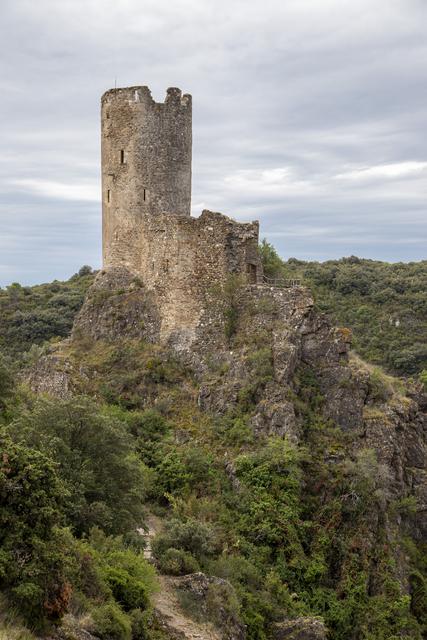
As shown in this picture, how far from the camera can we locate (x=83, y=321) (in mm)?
27000

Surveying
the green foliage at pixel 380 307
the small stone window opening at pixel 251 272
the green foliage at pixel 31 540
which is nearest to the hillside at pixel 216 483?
the green foliage at pixel 31 540

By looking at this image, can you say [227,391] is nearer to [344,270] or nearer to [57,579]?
[57,579]

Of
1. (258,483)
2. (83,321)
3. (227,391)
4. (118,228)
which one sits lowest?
(258,483)

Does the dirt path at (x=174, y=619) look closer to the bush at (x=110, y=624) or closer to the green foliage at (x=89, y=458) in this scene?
the green foliage at (x=89, y=458)

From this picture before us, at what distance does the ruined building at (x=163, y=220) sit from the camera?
24406 millimetres

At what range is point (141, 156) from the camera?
25.9 m

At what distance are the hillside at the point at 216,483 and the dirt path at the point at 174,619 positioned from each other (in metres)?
0.05

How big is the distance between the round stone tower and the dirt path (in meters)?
13.1

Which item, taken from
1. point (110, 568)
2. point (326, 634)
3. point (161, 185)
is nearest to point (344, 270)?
point (161, 185)

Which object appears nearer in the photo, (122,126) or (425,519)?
(425,519)

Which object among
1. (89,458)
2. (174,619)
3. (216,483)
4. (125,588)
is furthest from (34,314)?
(125,588)

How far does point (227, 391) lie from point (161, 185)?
7691 millimetres

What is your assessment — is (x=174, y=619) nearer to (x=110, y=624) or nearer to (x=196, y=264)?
(x=110, y=624)

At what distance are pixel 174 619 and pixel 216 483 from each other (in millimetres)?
5774
